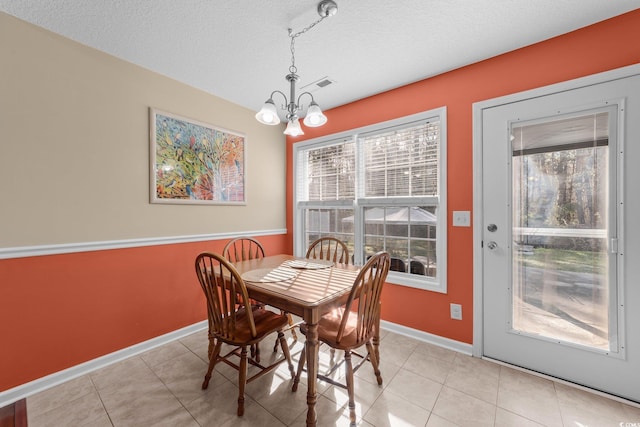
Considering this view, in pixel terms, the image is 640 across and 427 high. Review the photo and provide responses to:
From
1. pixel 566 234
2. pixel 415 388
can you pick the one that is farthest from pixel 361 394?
pixel 566 234

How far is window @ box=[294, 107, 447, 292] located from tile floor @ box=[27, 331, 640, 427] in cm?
75

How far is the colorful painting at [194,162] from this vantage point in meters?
2.30

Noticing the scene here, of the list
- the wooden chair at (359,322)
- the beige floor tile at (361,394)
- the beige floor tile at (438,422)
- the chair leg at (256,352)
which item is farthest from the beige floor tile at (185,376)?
the beige floor tile at (438,422)

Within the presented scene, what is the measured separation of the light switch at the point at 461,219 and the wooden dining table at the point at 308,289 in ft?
3.17

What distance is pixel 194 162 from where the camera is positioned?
2.53m

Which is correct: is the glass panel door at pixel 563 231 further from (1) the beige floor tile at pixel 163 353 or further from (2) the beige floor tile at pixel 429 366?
(1) the beige floor tile at pixel 163 353

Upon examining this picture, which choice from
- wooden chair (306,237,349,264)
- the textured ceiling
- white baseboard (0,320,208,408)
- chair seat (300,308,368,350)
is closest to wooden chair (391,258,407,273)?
wooden chair (306,237,349,264)

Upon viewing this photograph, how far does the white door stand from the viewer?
1593 mm

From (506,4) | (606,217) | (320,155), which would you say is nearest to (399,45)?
(506,4)

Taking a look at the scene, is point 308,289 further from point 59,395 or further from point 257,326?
point 59,395

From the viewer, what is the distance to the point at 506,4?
153cm

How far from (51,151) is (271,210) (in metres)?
2.03

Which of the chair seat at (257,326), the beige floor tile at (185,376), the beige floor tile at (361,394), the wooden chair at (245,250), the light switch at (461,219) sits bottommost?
the beige floor tile at (361,394)

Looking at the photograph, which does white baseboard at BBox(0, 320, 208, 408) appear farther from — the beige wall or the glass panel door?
the glass panel door
